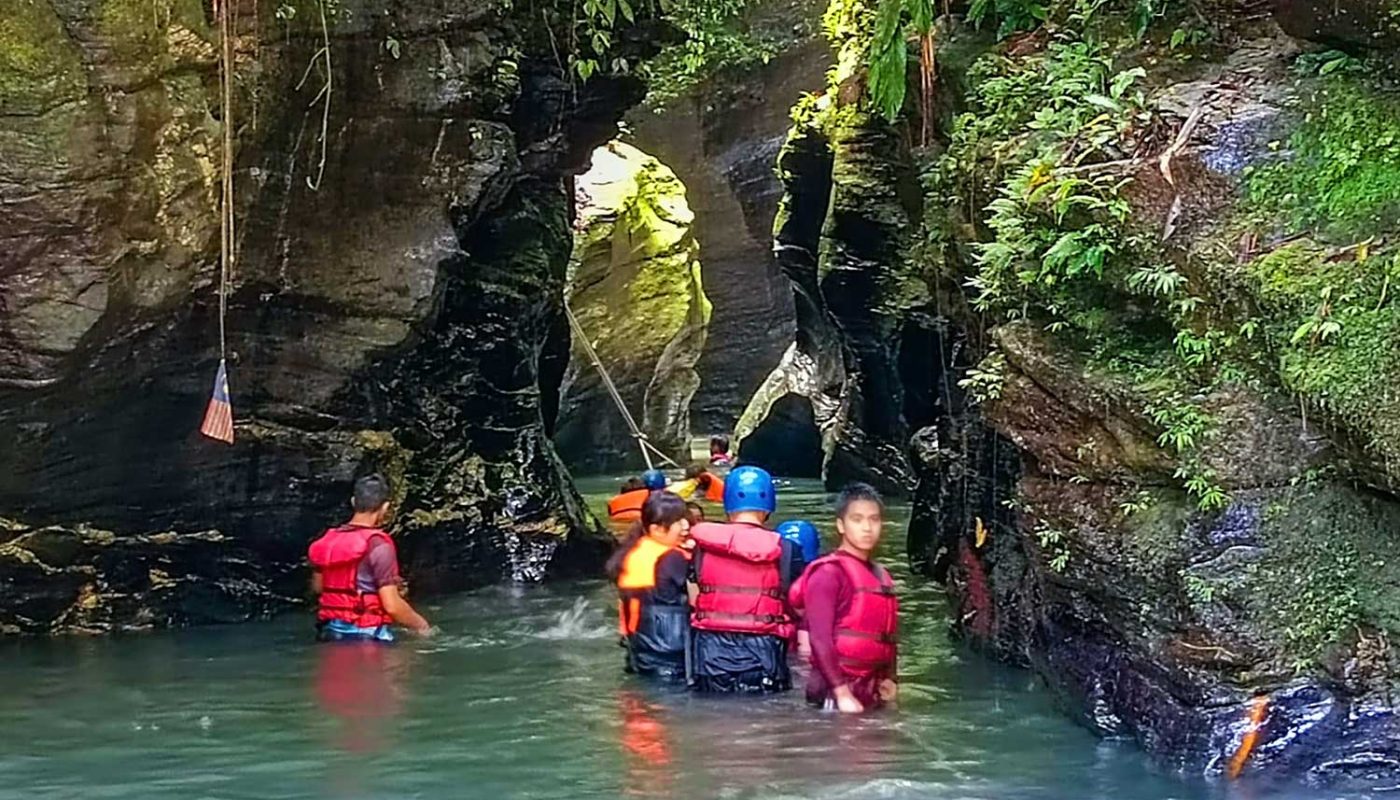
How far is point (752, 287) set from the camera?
37.8 meters

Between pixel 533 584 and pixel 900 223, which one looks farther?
pixel 900 223

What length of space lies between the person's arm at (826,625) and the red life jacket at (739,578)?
455 mm

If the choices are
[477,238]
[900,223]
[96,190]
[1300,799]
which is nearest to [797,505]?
[900,223]

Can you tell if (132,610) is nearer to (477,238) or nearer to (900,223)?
(477,238)

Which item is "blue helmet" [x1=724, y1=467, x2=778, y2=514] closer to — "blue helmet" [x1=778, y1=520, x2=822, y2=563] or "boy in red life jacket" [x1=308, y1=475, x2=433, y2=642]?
"blue helmet" [x1=778, y1=520, x2=822, y2=563]

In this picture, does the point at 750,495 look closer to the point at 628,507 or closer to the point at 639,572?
the point at 639,572

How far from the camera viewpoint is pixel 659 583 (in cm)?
943

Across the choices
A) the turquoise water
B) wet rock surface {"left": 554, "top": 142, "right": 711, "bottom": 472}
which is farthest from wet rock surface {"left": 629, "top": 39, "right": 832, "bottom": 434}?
the turquoise water

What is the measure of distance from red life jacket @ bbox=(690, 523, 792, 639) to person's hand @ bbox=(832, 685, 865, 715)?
66cm

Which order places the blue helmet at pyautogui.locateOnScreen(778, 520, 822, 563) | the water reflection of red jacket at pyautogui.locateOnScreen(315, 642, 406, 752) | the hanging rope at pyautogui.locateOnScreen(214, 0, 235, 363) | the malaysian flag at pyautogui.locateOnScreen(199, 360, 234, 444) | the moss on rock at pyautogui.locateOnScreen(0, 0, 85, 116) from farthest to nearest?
the malaysian flag at pyautogui.locateOnScreen(199, 360, 234, 444) → the hanging rope at pyautogui.locateOnScreen(214, 0, 235, 363) → the moss on rock at pyautogui.locateOnScreen(0, 0, 85, 116) → the blue helmet at pyautogui.locateOnScreen(778, 520, 822, 563) → the water reflection of red jacket at pyautogui.locateOnScreen(315, 642, 406, 752)

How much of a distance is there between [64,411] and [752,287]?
89.5 feet

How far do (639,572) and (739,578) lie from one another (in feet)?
3.05

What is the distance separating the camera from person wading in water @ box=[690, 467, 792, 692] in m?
8.70

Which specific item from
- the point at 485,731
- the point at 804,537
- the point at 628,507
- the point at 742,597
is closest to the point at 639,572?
the point at 742,597
